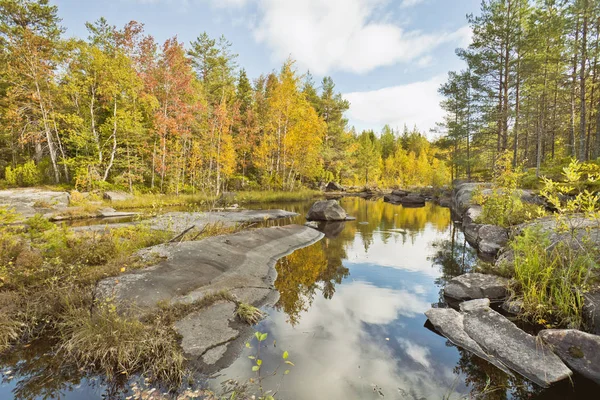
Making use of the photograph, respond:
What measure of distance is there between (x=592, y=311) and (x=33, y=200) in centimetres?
2652

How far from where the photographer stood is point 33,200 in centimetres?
1883

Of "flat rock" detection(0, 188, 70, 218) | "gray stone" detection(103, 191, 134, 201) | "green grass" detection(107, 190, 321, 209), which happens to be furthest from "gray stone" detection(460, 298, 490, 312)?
"gray stone" detection(103, 191, 134, 201)

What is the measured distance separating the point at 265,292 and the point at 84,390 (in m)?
4.22

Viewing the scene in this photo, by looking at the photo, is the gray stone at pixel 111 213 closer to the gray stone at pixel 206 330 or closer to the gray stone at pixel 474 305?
the gray stone at pixel 206 330

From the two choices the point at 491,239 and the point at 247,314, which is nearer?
the point at 247,314

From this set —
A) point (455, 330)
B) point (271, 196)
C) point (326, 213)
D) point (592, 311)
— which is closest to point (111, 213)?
point (326, 213)

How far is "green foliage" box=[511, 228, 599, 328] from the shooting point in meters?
Answer: 5.36

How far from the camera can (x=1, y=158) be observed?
26.8 meters

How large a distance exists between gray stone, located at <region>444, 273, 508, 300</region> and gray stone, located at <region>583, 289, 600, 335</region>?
5.33ft

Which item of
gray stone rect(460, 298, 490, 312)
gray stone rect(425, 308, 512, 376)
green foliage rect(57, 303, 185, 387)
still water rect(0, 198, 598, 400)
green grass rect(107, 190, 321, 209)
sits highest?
green grass rect(107, 190, 321, 209)

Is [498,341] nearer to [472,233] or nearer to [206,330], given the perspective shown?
[206,330]

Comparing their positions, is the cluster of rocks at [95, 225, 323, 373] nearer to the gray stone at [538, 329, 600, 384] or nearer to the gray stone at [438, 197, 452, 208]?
the gray stone at [538, 329, 600, 384]

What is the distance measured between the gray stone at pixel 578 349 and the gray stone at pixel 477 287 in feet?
7.31

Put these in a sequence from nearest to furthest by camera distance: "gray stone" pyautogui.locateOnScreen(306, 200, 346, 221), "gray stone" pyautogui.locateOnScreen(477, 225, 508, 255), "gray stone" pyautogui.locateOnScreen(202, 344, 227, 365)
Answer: "gray stone" pyautogui.locateOnScreen(202, 344, 227, 365) < "gray stone" pyautogui.locateOnScreen(477, 225, 508, 255) < "gray stone" pyautogui.locateOnScreen(306, 200, 346, 221)
